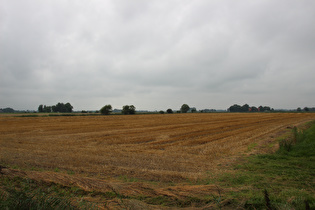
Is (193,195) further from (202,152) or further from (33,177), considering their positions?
(202,152)

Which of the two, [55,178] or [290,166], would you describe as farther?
[290,166]

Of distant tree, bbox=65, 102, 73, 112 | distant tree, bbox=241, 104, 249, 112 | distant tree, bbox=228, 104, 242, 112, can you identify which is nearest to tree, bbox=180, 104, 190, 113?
distant tree, bbox=228, 104, 242, 112

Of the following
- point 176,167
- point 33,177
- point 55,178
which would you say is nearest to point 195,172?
point 176,167

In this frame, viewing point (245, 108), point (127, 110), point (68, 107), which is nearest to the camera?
point (127, 110)

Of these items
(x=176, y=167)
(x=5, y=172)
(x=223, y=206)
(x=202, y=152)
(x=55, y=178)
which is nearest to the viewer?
(x=223, y=206)

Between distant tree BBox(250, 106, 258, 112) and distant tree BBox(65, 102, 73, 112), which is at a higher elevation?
distant tree BBox(65, 102, 73, 112)

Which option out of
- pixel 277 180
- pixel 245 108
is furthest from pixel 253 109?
pixel 277 180

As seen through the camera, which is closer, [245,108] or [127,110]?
[127,110]

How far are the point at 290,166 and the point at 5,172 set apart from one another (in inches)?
452

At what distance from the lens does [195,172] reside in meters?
7.55

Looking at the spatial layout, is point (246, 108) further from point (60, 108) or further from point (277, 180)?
point (277, 180)

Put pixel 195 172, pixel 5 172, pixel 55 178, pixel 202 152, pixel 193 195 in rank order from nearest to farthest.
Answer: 1. pixel 193 195
2. pixel 55 178
3. pixel 5 172
4. pixel 195 172
5. pixel 202 152

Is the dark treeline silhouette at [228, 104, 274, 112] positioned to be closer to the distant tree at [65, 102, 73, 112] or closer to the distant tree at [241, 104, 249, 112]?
the distant tree at [241, 104, 249, 112]

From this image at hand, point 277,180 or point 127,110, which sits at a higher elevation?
point 127,110
